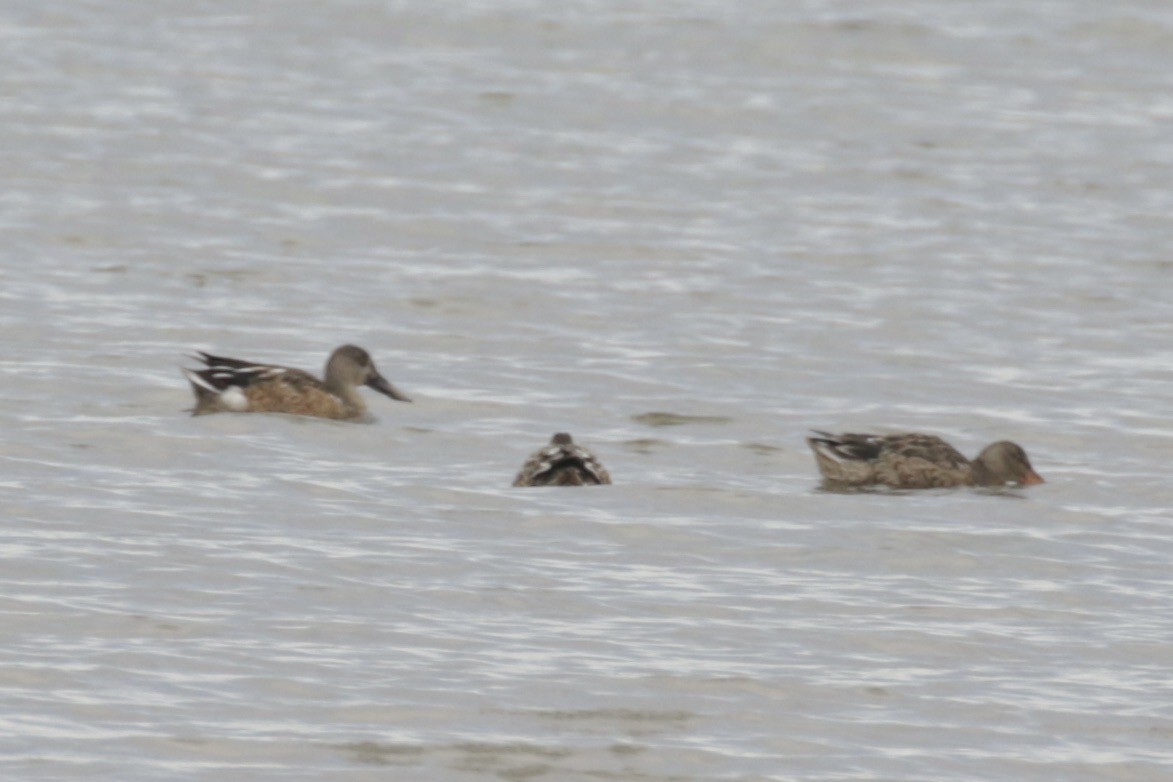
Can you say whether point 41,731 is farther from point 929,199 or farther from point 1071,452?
point 929,199

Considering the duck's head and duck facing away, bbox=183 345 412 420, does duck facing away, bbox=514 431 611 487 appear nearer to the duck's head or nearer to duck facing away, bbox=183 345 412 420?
duck facing away, bbox=183 345 412 420

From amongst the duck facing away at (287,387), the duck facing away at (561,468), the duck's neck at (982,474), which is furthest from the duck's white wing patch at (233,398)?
the duck's neck at (982,474)

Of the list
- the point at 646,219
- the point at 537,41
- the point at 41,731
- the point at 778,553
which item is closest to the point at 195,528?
the point at 778,553

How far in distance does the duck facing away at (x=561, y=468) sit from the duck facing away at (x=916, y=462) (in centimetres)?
112

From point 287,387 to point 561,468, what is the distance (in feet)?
8.27

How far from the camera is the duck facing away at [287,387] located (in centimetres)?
1364

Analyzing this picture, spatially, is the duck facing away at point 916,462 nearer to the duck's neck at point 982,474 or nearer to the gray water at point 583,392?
the duck's neck at point 982,474

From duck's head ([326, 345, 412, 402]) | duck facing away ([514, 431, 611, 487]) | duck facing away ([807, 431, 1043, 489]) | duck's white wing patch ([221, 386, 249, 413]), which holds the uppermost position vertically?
duck's head ([326, 345, 412, 402])

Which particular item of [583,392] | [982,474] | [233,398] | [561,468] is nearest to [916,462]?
[982,474]

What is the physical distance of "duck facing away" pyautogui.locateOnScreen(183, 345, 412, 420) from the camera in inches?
537

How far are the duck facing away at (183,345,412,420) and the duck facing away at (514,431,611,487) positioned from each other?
213 cm

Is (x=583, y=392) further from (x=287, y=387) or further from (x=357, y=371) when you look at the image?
(x=287, y=387)

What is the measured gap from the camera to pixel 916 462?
1265cm

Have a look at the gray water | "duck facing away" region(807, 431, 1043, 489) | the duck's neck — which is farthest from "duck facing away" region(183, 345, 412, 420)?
the duck's neck
